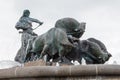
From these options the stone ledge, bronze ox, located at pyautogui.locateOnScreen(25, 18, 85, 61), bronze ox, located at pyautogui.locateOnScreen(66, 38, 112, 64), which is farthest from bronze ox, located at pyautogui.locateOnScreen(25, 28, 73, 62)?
the stone ledge

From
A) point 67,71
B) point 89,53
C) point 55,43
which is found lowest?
point 89,53

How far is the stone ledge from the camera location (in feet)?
25.0

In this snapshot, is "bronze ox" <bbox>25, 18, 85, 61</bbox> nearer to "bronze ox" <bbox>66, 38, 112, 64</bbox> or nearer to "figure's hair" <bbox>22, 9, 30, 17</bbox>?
"bronze ox" <bbox>66, 38, 112, 64</bbox>

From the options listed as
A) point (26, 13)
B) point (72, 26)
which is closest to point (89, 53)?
point (72, 26)

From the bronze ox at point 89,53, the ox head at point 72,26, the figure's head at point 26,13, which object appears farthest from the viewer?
the figure's head at point 26,13

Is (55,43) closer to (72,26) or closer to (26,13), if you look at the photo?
(72,26)

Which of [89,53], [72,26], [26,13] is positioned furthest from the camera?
[26,13]

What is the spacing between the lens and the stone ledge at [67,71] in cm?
761

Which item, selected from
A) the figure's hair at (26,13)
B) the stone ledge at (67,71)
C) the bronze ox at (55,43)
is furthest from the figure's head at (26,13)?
the stone ledge at (67,71)

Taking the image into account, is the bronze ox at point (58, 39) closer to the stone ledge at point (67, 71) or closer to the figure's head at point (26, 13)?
the figure's head at point (26, 13)

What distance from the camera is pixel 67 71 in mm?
7711

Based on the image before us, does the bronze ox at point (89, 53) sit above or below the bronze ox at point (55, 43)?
below

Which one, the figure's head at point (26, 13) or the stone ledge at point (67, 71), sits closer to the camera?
the stone ledge at point (67, 71)

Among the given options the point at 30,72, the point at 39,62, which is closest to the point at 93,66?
the point at 30,72
